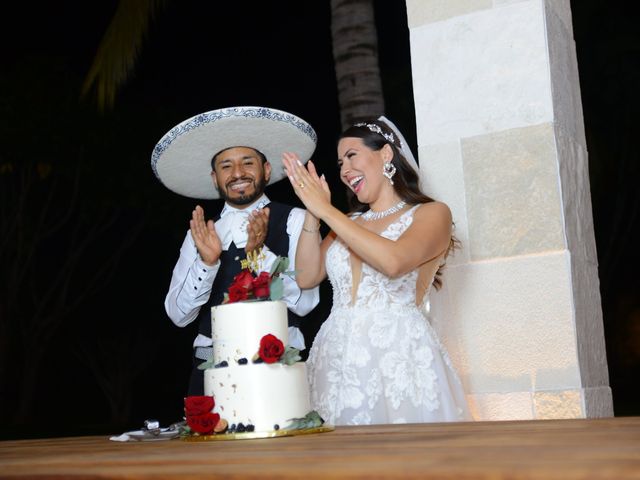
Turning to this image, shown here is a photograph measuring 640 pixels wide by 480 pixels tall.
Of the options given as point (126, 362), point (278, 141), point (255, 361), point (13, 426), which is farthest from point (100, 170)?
point (255, 361)

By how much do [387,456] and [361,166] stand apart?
2.58 metres

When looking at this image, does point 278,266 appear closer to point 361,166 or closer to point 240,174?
point 361,166

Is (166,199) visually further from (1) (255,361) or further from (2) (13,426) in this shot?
(1) (255,361)

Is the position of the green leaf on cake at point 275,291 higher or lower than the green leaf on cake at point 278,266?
lower

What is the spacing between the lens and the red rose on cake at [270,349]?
86.0 inches

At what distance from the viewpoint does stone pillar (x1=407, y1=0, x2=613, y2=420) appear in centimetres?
391

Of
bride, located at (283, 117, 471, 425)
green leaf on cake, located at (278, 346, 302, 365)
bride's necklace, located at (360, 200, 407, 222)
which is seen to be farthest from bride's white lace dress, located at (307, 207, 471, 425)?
green leaf on cake, located at (278, 346, 302, 365)

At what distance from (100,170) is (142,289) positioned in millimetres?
5735

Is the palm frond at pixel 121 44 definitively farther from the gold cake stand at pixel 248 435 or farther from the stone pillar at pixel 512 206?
the gold cake stand at pixel 248 435

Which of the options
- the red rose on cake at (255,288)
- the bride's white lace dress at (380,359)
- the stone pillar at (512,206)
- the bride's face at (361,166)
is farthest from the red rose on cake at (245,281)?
the stone pillar at (512,206)

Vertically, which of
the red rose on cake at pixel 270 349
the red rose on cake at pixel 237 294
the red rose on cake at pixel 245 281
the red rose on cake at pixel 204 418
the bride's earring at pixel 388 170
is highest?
the bride's earring at pixel 388 170

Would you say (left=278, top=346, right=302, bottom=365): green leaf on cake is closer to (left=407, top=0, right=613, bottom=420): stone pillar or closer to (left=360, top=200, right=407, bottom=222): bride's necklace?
(left=360, top=200, right=407, bottom=222): bride's necklace

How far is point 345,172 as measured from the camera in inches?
156

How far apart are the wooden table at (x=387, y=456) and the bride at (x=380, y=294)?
152 centimetres
